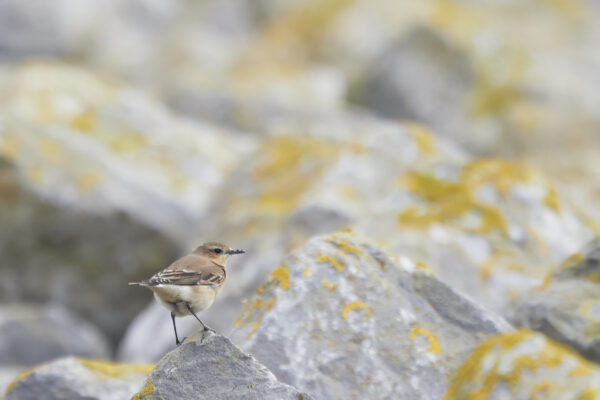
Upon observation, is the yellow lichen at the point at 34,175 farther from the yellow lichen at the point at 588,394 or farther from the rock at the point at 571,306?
the yellow lichen at the point at 588,394

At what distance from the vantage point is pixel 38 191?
15.6m

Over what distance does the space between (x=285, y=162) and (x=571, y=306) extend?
8.24 m

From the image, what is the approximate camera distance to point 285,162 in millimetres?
15945

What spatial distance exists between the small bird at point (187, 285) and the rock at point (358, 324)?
47 cm

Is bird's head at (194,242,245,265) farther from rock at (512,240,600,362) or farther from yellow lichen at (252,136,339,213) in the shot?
yellow lichen at (252,136,339,213)

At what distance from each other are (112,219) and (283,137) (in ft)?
12.8

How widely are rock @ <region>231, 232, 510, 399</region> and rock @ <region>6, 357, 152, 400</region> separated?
168 centimetres

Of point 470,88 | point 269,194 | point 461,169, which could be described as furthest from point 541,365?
point 470,88

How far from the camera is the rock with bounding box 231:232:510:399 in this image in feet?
26.1

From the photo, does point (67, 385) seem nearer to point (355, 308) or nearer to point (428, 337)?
point (355, 308)

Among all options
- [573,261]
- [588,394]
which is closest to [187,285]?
[588,394]

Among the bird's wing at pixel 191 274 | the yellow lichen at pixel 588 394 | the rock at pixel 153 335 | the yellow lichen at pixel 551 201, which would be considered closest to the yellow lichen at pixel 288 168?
the rock at pixel 153 335

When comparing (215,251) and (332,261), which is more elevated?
(215,251)

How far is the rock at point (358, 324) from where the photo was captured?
26.1 feet
